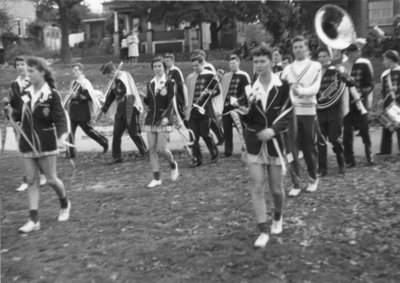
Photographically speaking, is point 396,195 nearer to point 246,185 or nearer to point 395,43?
point 246,185

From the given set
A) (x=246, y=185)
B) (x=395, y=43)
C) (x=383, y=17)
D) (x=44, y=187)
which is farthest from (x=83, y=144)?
(x=383, y=17)

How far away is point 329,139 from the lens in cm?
863

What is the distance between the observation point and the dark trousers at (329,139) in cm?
845

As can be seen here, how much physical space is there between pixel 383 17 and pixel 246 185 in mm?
24640

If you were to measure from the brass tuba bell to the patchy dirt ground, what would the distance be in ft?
6.20

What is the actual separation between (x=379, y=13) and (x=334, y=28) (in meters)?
23.7

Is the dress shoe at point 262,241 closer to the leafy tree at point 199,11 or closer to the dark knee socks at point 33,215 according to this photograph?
the dark knee socks at point 33,215

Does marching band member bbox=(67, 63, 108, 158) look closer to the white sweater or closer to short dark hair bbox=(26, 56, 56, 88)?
short dark hair bbox=(26, 56, 56, 88)

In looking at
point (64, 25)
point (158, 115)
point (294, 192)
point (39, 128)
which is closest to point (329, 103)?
point (294, 192)

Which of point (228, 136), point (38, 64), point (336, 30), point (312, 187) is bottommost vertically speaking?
point (312, 187)

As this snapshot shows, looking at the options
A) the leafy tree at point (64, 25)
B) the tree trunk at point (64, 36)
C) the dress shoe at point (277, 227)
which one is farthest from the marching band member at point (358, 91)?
the tree trunk at point (64, 36)

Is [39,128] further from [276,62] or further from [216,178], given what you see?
[276,62]

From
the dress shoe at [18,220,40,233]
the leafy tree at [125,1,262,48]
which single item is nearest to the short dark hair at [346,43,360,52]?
the dress shoe at [18,220,40,233]

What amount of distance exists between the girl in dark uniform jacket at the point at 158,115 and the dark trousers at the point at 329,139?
6.99 feet
